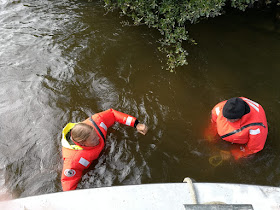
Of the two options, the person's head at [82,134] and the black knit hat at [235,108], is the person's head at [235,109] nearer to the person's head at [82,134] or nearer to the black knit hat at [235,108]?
the black knit hat at [235,108]

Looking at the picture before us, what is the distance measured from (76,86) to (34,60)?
1541mm

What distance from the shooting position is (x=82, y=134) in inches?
122

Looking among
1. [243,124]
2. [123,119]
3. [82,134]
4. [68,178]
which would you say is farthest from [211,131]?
[68,178]

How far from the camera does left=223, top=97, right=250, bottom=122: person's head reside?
10.7 ft

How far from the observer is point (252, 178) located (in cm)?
377

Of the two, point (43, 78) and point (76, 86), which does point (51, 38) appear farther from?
point (76, 86)

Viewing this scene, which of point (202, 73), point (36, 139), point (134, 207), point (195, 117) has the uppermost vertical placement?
point (134, 207)

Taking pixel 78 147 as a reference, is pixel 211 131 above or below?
below

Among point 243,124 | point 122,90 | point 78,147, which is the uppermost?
point 243,124

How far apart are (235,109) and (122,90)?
2.49 metres

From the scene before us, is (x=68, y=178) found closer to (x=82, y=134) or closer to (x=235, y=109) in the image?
(x=82, y=134)

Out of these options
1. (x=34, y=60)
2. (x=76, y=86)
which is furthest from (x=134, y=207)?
(x=34, y=60)

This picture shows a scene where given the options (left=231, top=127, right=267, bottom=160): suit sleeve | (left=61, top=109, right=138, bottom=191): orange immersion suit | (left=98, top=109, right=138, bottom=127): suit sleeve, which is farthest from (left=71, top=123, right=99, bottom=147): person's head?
(left=231, top=127, right=267, bottom=160): suit sleeve

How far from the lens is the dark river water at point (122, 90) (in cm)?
386
